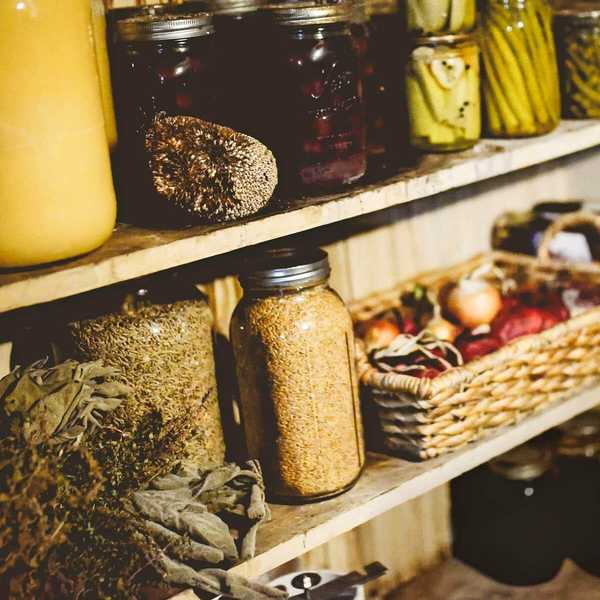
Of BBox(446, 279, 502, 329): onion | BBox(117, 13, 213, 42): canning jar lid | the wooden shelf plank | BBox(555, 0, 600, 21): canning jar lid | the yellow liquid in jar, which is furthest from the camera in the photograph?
BBox(446, 279, 502, 329): onion

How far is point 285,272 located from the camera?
105 centimetres

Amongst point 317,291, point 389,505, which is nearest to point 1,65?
point 317,291

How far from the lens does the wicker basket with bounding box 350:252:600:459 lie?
118 centimetres

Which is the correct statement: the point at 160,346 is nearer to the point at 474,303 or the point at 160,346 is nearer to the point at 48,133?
the point at 48,133

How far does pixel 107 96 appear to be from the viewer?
1010mm

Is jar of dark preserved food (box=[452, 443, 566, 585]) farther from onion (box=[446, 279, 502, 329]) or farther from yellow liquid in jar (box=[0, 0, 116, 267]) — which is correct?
yellow liquid in jar (box=[0, 0, 116, 267])

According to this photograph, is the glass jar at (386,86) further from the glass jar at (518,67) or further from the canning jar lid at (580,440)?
the canning jar lid at (580,440)

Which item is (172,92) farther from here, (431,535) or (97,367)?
(431,535)

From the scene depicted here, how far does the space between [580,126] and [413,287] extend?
1.24 ft

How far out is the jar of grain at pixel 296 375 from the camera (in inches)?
41.7

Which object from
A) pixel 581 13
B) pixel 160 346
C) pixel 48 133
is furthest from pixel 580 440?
pixel 48 133

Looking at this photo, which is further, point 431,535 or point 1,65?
point 431,535

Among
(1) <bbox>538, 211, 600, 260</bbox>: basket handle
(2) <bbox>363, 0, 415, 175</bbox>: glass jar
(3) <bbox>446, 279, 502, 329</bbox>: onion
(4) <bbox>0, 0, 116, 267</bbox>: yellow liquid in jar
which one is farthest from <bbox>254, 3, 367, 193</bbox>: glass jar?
(1) <bbox>538, 211, 600, 260</bbox>: basket handle

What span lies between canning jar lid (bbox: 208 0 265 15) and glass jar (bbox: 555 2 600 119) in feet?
1.60
